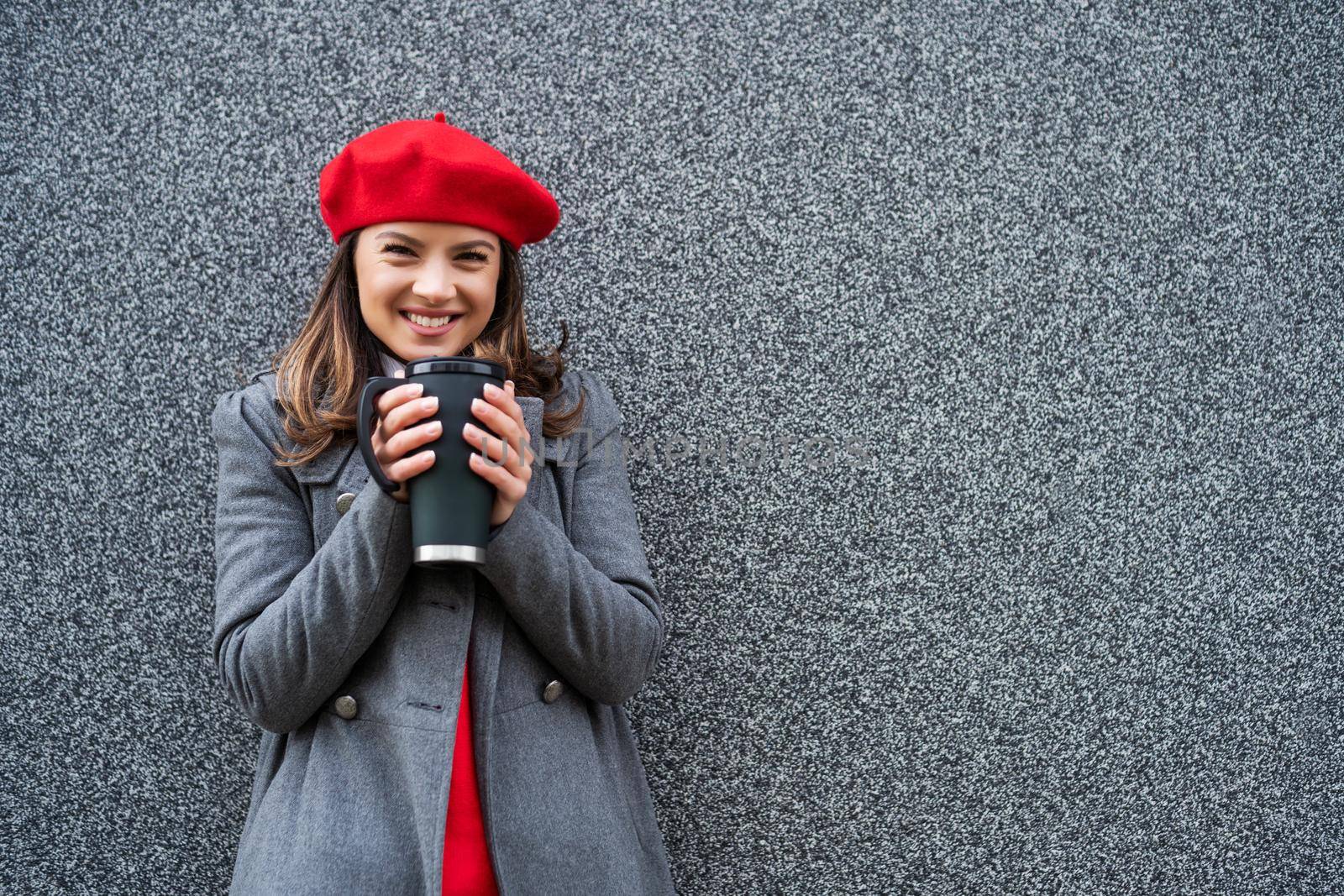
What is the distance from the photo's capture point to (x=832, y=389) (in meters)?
1.11

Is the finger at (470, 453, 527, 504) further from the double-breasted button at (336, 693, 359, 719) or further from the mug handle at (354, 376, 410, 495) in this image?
the double-breasted button at (336, 693, 359, 719)

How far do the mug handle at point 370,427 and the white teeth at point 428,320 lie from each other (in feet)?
0.54

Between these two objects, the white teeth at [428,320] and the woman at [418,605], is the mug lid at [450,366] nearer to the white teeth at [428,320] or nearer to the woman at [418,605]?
the woman at [418,605]

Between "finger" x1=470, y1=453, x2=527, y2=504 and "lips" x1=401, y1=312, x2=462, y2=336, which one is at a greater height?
"lips" x1=401, y1=312, x2=462, y2=336

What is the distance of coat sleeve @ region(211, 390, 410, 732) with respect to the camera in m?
0.73

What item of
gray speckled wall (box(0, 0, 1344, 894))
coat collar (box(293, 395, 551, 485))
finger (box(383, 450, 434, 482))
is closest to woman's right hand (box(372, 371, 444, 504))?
finger (box(383, 450, 434, 482))

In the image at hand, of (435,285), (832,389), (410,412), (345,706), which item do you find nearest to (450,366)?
(410,412)

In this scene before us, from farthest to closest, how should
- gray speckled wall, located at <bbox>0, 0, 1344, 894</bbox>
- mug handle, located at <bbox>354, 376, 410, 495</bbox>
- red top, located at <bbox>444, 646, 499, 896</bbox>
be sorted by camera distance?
gray speckled wall, located at <bbox>0, 0, 1344, 894</bbox> < red top, located at <bbox>444, 646, 499, 896</bbox> < mug handle, located at <bbox>354, 376, 410, 495</bbox>

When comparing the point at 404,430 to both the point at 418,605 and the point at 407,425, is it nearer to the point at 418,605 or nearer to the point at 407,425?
the point at 407,425

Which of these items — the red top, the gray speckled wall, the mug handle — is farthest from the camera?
the gray speckled wall

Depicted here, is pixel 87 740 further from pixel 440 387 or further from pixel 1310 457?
pixel 1310 457

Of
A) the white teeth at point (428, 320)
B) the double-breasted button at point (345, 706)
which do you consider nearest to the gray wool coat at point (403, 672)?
the double-breasted button at point (345, 706)

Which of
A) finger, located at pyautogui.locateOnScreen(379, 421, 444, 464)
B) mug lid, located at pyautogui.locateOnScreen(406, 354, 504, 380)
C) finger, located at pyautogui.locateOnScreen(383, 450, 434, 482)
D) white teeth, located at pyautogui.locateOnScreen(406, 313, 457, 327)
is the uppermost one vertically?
white teeth, located at pyautogui.locateOnScreen(406, 313, 457, 327)

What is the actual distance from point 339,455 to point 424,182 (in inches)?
9.6
